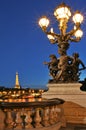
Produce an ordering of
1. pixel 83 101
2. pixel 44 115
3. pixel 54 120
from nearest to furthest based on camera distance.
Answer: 1. pixel 44 115
2. pixel 54 120
3. pixel 83 101

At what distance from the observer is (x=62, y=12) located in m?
14.9

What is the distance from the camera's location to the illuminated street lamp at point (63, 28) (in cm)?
1481

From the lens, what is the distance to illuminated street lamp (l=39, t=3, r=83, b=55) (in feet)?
48.6

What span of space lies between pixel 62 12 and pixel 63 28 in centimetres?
75

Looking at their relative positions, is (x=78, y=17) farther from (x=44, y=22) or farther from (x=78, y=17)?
(x=44, y=22)

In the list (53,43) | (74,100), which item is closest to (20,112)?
(74,100)

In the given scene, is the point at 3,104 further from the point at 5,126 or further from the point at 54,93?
the point at 54,93

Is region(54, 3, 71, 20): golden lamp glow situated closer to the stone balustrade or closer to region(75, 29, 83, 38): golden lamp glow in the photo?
region(75, 29, 83, 38): golden lamp glow

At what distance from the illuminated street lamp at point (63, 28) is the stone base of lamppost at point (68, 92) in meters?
1.61

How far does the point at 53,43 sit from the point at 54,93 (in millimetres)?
2546

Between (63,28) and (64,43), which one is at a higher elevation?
(63,28)

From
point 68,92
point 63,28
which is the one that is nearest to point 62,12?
point 63,28

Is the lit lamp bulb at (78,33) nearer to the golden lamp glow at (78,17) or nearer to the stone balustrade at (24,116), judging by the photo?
the golden lamp glow at (78,17)

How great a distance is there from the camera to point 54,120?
30.8 ft
